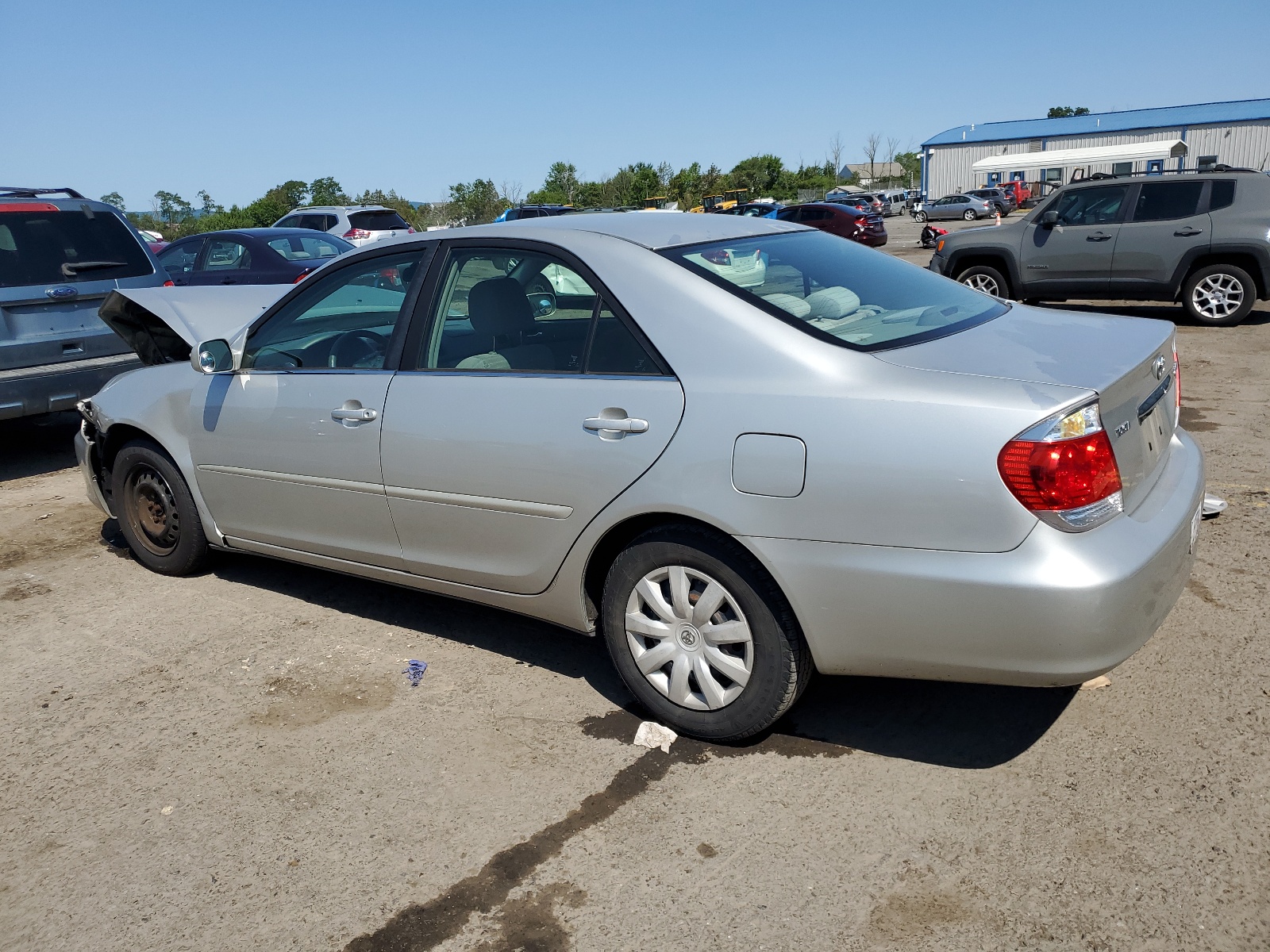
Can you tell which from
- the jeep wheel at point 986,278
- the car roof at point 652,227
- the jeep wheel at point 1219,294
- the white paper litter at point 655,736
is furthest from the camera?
Result: the jeep wheel at point 986,278

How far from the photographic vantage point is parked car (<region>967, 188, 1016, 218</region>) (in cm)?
4959

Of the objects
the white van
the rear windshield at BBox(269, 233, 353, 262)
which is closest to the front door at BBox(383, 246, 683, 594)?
the rear windshield at BBox(269, 233, 353, 262)

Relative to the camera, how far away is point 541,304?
12.7 feet

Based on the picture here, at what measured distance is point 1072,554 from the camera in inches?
105

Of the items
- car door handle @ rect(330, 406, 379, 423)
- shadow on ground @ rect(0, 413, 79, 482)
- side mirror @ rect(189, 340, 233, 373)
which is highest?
side mirror @ rect(189, 340, 233, 373)

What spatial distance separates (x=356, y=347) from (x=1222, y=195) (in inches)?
419

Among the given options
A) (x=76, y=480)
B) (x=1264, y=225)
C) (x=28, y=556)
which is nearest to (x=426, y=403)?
(x=28, y=556)

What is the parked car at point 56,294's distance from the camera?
22.7ft

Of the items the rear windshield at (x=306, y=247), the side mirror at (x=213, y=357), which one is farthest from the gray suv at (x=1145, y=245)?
the side mirror at (x=213, y=357)

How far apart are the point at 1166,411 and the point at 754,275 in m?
1.40

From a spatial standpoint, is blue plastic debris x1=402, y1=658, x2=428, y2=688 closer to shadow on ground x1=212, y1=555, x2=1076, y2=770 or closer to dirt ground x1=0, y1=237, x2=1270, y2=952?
Result: dirt ground x1=0, y1=237, x2=1270, y2=952

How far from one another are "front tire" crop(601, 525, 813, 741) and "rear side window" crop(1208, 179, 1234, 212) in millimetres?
10538

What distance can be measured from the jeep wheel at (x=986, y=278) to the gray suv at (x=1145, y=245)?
0.01 meters

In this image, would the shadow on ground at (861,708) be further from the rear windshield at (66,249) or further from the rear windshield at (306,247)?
the rear windshield at (306,247)
